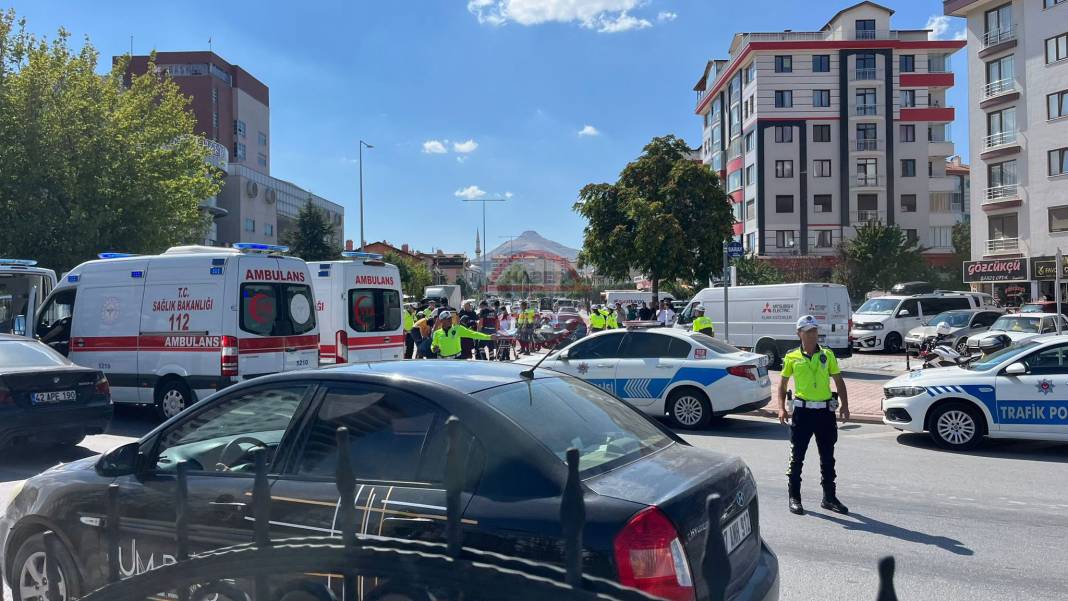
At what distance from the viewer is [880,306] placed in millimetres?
26531

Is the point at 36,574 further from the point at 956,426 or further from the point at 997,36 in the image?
the point at 997,36

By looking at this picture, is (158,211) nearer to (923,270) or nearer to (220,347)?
(220,347)

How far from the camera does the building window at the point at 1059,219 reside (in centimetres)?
3572

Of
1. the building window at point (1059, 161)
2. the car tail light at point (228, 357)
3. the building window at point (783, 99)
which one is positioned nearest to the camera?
the car tail light at point (228, 357)

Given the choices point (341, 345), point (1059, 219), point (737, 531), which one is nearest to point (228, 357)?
point (341, 345)

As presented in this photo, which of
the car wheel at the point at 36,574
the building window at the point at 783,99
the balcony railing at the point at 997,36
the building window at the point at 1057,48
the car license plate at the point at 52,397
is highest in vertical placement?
the building window at the point at 783,99

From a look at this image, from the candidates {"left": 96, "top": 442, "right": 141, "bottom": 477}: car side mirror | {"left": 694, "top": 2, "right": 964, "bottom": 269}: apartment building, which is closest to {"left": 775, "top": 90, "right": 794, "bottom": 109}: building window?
{"left": 694, "top": 2, "right": 964, "bottom": 269}: apartment building

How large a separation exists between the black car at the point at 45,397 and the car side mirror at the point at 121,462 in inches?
240

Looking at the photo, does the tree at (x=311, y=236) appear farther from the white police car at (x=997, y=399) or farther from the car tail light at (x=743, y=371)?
the white police car at (x=997, y=399)

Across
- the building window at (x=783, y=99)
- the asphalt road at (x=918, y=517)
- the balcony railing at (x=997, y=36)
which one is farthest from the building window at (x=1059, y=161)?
the asphalt road at (x=918, y=517)

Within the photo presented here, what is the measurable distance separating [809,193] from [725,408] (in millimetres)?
46192

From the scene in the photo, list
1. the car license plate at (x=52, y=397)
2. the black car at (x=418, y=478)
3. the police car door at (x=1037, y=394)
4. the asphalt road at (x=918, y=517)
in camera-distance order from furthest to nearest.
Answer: the police car door at (x=1037, y=394), the car license plate at (x=52, y=397), the asphalt road at (x=918, y=517), the black car at (x=418, y=478)

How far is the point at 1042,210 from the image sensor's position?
3662 centimetres

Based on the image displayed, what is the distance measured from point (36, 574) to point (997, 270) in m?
42.9
